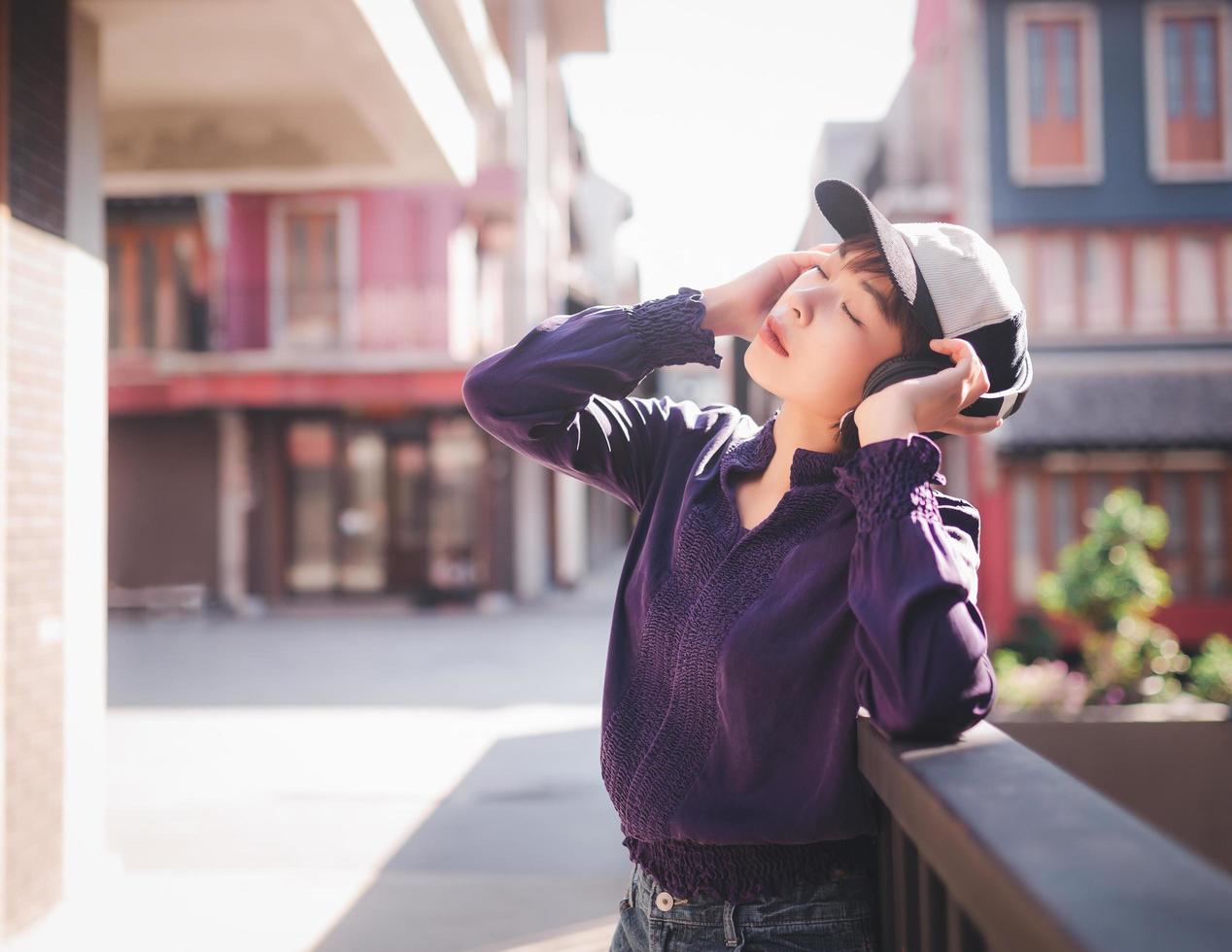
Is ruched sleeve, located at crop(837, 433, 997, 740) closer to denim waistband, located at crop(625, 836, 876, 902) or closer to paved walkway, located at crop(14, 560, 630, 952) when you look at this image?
A: denim waistband, located at crop(625, 836, 876, 902)

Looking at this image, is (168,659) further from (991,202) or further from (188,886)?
(991,202)

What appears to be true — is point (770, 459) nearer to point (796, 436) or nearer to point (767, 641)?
point (796, 436)

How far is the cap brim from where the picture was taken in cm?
109

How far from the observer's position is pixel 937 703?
92cm

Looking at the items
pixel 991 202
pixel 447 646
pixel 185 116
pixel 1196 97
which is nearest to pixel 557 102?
pixel 991 202

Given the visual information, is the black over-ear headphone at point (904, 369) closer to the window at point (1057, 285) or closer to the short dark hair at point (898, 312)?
the short dark hair at point (898, 312)

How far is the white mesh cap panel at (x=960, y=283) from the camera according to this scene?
3.62ft

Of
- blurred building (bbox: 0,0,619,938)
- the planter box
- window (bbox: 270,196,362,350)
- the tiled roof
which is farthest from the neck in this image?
window (bbox: 270,196,362,350)

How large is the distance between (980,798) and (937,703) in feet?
0.63

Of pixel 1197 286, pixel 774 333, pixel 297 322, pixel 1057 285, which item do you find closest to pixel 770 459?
→ pixel 774 333

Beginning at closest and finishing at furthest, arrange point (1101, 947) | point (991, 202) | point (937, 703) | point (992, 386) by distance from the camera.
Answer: point (1101, 947)
point (937, 703)
point (992, 386)
point (991, 202)

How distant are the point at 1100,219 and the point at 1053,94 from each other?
1.72 metres

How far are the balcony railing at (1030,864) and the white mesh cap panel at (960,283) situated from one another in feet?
1.44

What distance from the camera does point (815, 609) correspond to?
110cm
